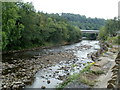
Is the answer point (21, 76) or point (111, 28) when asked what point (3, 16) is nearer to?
point (21, 76)

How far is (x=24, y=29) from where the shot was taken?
21.3 meters

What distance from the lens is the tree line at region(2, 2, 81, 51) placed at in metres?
16.4

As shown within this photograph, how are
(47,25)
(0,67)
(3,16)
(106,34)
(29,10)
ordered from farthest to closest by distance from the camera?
1. (106,34)
2. (47,25)
3. (29,10)
4. (3,16)
5. (0,67)

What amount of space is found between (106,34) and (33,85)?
92.8 ft

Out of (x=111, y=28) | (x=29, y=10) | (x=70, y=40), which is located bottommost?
(x=70, y=40)

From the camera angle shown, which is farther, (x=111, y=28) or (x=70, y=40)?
(x=70, y=40)

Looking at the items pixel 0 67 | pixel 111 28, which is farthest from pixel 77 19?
pixel 0 67

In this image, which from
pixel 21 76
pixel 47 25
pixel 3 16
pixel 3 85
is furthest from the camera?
pixel 47 25

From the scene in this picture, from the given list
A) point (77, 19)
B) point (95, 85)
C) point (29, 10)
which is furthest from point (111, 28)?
point (77, 19)

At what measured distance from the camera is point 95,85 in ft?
18.7

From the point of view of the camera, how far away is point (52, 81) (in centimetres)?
831

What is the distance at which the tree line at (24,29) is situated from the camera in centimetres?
1639

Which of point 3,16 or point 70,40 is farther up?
point 3,16

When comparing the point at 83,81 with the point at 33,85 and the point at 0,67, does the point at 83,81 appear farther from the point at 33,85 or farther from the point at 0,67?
the point at 0,67
